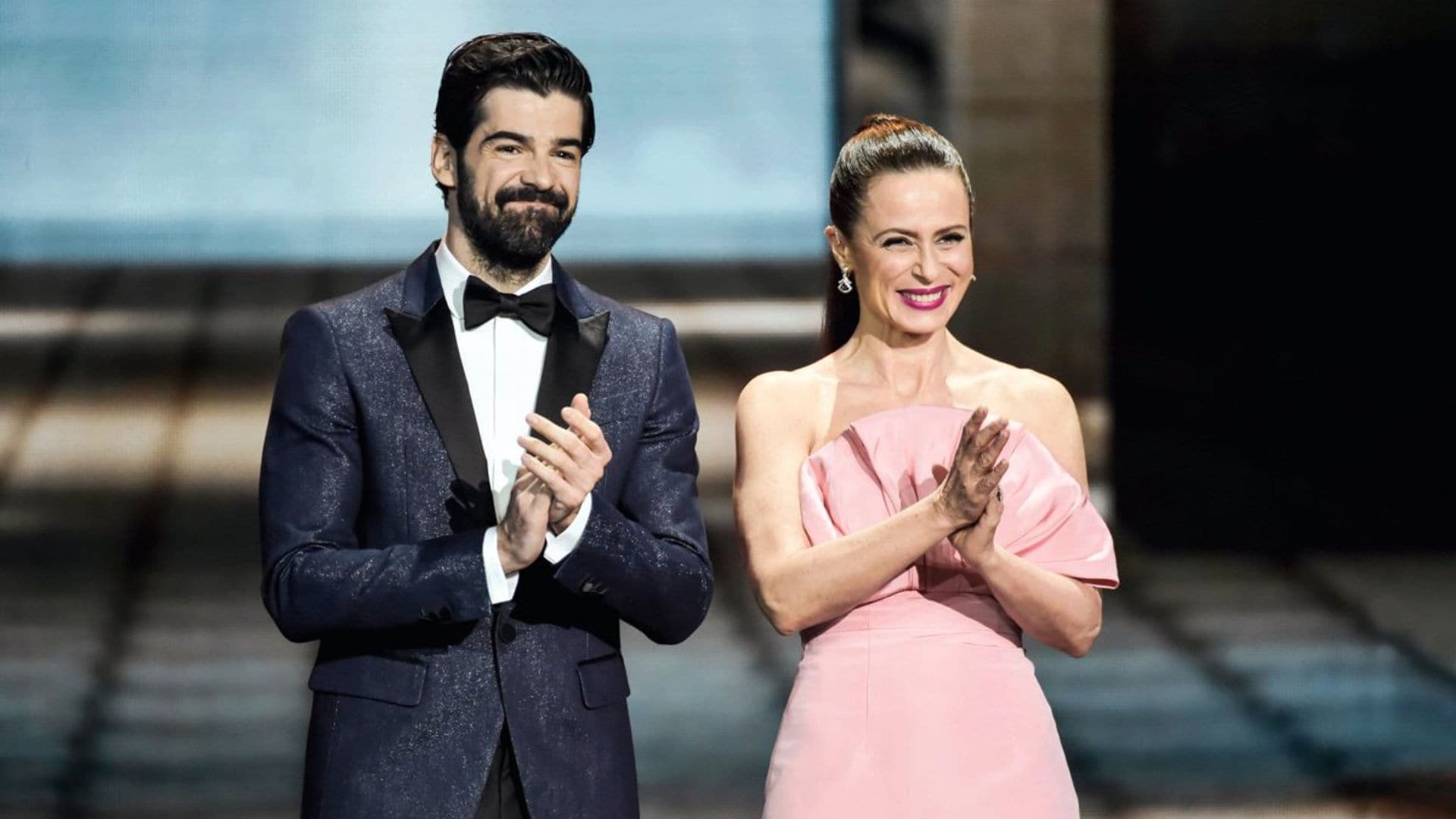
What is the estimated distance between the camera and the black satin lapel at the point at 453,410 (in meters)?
2.39

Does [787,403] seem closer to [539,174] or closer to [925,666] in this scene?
[925,666]

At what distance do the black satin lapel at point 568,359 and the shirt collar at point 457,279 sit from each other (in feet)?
0.15

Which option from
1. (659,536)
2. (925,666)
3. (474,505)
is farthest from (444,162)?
(925,666)

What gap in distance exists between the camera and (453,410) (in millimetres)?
2398

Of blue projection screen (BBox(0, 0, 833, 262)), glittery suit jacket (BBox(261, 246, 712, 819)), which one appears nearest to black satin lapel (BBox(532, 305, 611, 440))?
glittery suit jacket (BBox(261, 246, 712, 819))

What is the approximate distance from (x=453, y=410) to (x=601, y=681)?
0.37 metres

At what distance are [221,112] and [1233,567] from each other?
12.9 ft

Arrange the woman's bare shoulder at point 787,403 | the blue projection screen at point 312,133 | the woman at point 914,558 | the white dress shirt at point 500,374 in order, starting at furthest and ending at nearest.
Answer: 1. the blue projection screen at point 312,133
2. the woman's bare shoulder at point 787,403
3. the woman at point 914,558
4. the white dress shirt at point 500,374

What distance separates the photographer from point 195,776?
20.7 feet

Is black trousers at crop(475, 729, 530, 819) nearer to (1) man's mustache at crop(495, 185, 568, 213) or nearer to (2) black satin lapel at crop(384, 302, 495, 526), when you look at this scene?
(2) black satin lapel at crop(384, 302, 495, 526)

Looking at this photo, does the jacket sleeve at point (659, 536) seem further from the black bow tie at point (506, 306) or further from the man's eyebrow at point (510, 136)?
the man's eyebrow at point (510, 136)

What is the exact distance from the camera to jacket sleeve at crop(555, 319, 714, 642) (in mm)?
2318

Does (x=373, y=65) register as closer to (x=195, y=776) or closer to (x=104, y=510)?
(x=104, y=510)

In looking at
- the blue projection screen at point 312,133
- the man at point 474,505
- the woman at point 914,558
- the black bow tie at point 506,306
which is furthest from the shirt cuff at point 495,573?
the blue projection screen at point 312,133
